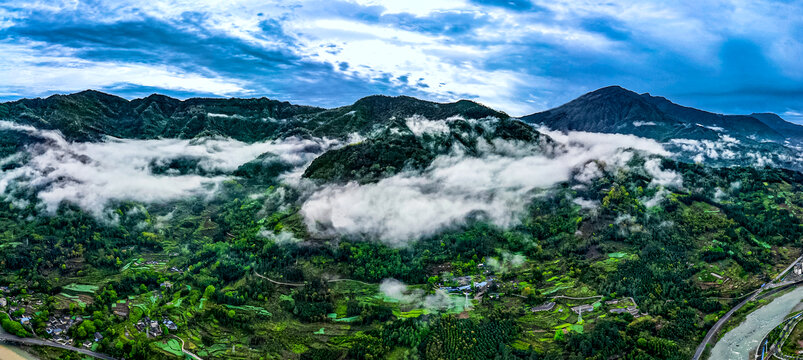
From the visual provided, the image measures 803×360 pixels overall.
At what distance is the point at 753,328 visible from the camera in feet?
379

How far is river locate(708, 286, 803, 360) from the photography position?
353 feet

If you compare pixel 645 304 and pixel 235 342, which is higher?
pixel 645 304

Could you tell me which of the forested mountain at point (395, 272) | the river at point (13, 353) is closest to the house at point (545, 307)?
the forested mountain at point (395, 272)

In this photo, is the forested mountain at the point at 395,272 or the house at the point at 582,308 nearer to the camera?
the forested mountain at the point at 395,272

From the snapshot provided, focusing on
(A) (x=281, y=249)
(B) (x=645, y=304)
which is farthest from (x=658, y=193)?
(A) (x=281, y=249)

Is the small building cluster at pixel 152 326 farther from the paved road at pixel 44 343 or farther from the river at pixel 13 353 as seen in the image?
the river at pixel 13 353

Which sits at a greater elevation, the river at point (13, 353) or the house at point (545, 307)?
the house at point (545, 307)

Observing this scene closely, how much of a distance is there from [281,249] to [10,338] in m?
78.0

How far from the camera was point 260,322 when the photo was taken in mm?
127688

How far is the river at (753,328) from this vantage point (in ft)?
353

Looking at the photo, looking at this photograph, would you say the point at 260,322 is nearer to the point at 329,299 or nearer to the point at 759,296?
the point at 329,299

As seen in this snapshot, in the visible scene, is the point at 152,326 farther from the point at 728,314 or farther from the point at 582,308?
the point at 728,314

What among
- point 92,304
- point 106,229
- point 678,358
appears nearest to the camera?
point 678,358

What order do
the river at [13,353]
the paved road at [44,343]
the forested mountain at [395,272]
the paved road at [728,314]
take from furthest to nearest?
the forested mountain at [395,272], the paved road at [728,314], the paved road at [44,343], the river at [13,353]
